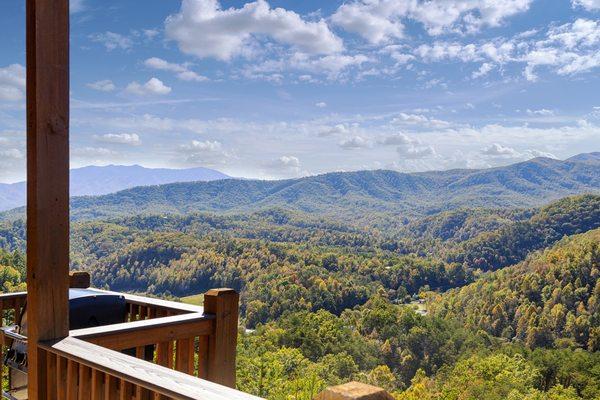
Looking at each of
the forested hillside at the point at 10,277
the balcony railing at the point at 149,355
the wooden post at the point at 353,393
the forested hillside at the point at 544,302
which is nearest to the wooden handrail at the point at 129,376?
the balcony railing at the point at 149,355

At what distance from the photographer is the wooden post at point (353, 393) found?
2.69 ft

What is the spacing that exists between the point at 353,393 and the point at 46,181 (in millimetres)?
1355

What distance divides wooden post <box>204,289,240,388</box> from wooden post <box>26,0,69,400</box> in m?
0.54

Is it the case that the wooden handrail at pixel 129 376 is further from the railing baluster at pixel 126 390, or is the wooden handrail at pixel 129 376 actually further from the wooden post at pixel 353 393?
the wooden post at pixel 353 393

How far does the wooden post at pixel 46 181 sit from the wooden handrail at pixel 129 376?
3.6 inches

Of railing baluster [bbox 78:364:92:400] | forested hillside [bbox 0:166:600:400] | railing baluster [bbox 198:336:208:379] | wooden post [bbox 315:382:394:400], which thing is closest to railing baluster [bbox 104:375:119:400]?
railing baluster [bbox 78:364:92:400]

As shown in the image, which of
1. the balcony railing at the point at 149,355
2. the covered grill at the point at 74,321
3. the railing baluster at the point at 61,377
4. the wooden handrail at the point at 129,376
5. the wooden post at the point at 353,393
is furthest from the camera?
the covered grill at the point at 74,321

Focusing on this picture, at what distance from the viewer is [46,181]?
171 centimetres

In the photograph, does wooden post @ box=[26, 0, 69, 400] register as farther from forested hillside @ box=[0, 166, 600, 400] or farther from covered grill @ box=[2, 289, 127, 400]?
forested hillside @ box=[0, 166, 600, 400]

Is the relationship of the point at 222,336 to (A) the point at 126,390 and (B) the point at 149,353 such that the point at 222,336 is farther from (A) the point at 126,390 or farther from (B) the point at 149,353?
(A) the point at 126,390

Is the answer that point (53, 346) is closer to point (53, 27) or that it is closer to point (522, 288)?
point (53, 27)

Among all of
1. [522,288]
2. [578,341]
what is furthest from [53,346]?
[522,288]

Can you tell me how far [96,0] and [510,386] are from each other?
29.7m

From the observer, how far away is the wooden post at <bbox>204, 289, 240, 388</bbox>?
2.01m
